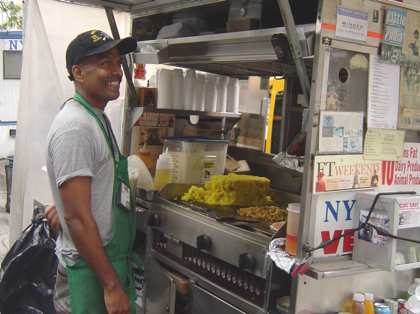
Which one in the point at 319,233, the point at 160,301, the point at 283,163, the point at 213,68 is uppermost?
the point at 213,68

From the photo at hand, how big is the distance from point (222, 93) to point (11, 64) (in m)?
4.37

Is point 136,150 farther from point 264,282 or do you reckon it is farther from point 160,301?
point 264,282

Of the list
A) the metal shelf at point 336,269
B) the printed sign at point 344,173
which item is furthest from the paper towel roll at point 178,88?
the metal shelf at point 336,269

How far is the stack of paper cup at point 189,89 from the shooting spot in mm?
2844

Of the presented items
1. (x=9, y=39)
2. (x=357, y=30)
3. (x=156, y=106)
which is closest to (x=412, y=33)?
(x=357, y=30)

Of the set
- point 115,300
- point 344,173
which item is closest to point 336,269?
point 344,173

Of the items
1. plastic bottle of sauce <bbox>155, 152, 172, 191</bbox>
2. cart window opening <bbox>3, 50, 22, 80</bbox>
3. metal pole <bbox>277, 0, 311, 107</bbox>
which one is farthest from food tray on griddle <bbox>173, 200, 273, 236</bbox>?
cart window opening <bbox>3, 50, 22, 80</bbox>

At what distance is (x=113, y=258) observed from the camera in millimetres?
1982

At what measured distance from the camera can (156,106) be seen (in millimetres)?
2891

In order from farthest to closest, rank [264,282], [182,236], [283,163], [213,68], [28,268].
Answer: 1. [213,68]
2. [28,268]
3. [182,236]
4. [264,282]
5. [283,163]

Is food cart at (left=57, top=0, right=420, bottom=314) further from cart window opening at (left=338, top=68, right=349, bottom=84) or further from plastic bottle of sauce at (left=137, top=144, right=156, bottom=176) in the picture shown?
plastic bottle of sauce at (left=137, top=144, right=156, bottom=176)

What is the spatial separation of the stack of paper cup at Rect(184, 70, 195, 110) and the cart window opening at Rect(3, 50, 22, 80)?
4215 millimetres

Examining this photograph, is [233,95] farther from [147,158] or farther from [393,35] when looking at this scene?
[393,35]

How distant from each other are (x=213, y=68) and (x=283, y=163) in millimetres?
1325
